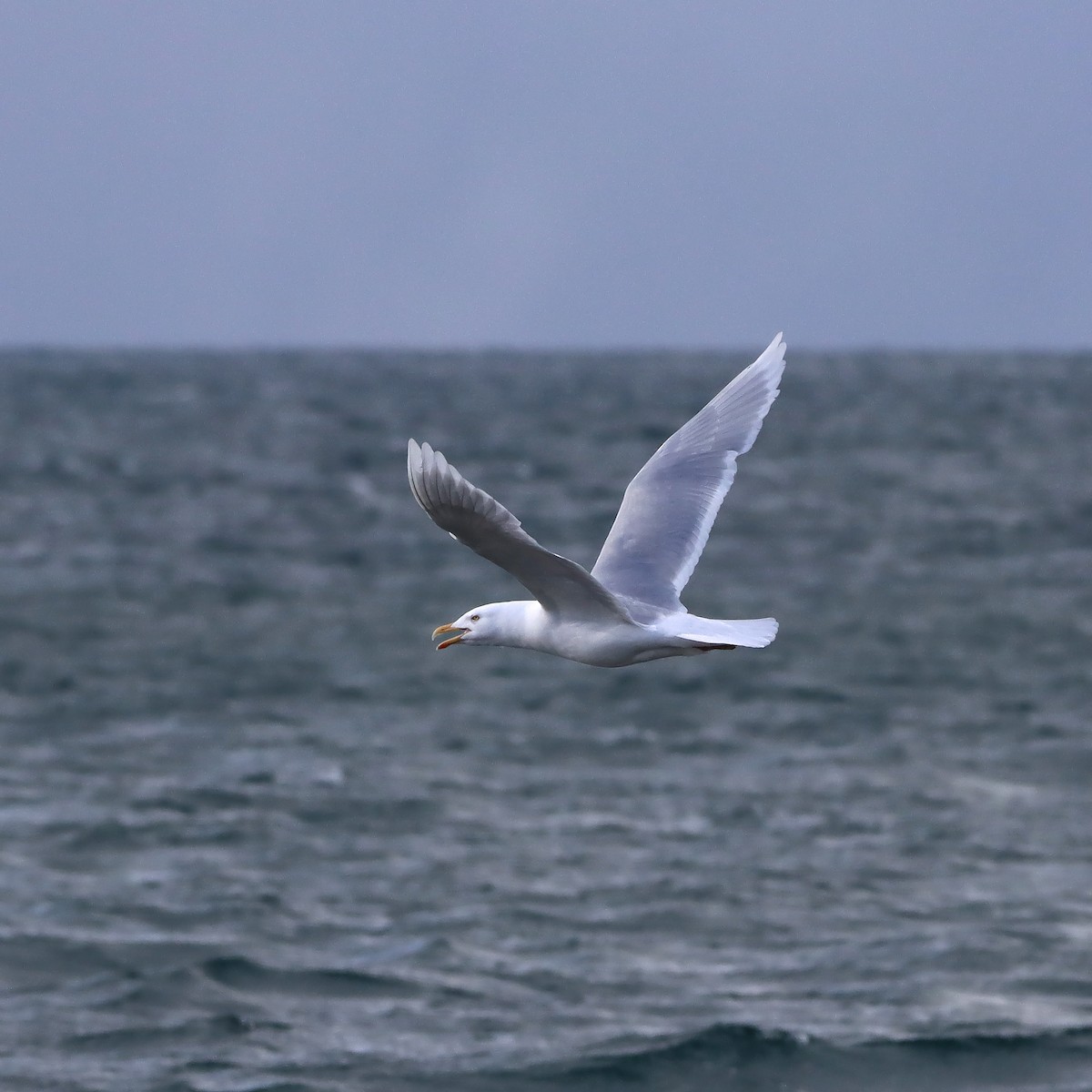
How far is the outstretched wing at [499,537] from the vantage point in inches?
295

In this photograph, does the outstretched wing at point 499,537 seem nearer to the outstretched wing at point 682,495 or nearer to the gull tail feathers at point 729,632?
the gull tail feathers at point 729,632

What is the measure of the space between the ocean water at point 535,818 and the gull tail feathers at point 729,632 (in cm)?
465

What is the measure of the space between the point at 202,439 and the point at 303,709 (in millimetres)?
36141

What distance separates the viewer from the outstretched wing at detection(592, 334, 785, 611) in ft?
31.2

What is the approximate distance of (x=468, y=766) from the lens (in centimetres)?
1892

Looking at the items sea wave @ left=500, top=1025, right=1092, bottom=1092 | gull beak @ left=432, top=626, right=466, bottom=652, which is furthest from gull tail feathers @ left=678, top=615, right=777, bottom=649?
sea wave @ left=500, top=1025, right=1092, bottom=1092

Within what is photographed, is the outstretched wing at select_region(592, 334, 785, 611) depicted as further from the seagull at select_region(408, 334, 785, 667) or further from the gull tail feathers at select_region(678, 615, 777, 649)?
the gull tail feathers at select_region(678, 615, 777, 649)

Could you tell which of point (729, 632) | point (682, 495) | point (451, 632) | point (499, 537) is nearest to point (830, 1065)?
point (682, 495)

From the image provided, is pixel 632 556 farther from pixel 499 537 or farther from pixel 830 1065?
pixel 830 1065

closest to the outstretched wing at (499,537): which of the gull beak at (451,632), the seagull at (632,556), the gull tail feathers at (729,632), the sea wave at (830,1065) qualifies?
the seagull at (632,556)

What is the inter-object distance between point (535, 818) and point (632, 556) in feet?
25.4

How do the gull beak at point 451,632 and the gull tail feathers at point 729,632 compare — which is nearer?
the gull tail feathers at point 729,632

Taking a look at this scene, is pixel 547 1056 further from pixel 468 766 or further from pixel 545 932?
pixel 468 766

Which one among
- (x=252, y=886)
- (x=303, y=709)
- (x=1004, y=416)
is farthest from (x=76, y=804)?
(x=1004, y=416)
